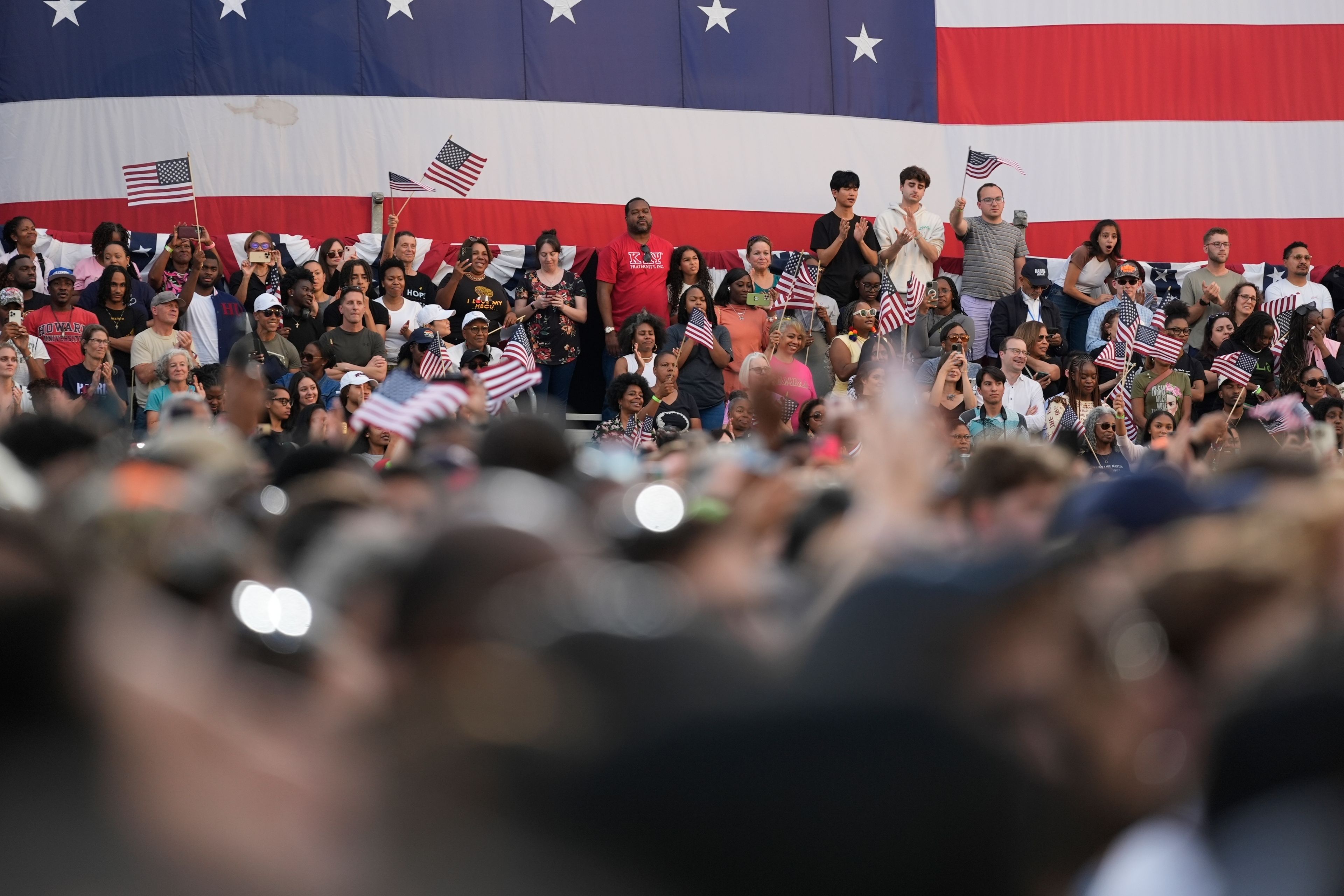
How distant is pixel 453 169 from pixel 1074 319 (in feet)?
16.3

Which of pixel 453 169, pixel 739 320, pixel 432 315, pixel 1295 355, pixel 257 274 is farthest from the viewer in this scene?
pixel 453 169

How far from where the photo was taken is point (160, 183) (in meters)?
12.5

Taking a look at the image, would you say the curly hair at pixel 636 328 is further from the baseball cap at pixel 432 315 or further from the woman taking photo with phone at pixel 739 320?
the baseball cap at pixel 432 315

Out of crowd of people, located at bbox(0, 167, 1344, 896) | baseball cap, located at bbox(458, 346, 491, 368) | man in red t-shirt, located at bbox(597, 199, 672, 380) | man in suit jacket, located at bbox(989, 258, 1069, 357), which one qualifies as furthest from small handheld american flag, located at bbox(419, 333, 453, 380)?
crowd of people, located at bbox(0, 167, 1344, 896)

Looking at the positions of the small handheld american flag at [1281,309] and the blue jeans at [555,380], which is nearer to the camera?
the blue jeans at [555,380]

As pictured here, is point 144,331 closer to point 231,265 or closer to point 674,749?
point 231,265

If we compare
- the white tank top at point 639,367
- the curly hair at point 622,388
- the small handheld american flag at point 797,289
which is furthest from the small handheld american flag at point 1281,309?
the curly hair at point 622,388

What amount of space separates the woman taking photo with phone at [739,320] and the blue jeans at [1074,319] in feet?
8.33

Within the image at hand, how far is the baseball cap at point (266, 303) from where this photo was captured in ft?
34.0

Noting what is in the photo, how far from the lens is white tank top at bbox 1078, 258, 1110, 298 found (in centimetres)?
1288

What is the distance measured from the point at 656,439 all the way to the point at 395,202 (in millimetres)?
5474

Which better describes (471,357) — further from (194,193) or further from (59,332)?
(194,193)

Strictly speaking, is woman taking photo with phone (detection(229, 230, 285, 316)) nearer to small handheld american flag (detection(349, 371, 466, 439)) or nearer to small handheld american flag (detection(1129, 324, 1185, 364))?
small handheld american flag (detection(349, 371, 466, 439))

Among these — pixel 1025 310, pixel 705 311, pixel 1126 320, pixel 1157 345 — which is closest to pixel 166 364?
pixel 705 311
